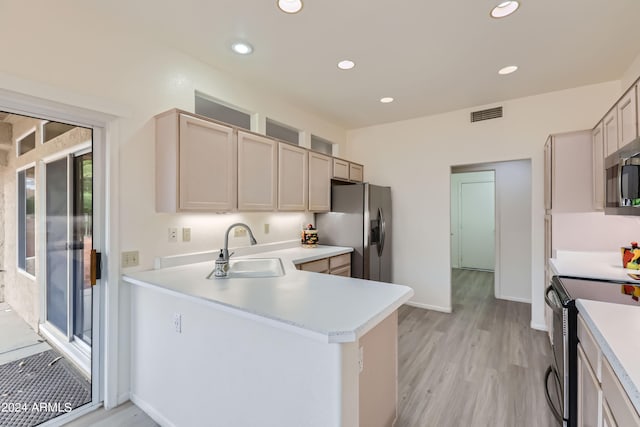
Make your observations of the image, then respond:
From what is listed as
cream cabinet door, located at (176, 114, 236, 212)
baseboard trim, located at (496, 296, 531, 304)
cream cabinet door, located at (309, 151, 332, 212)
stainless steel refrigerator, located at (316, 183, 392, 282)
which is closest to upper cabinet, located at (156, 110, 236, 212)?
cream cabinet door, located at (176, 114, 236, 212)

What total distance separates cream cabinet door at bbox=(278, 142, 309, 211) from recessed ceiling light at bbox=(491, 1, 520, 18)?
2072 millimetres

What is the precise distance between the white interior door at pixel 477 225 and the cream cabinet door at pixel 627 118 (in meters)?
4.33

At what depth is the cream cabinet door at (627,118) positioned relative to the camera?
1812mm

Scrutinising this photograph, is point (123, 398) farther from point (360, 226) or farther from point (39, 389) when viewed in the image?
point (360, 226)

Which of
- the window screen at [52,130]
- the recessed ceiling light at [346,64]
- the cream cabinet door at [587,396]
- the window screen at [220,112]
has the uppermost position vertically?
the recessed ceiling light at [346,64]

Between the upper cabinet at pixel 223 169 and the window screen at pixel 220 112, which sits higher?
the window screen at pixel 220 112

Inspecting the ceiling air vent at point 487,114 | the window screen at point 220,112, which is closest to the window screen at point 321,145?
the window screen at point 220,112

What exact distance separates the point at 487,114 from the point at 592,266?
2.19 meters

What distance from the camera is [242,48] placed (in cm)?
241

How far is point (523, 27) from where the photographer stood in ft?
6.99

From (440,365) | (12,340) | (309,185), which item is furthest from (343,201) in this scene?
(12,340)

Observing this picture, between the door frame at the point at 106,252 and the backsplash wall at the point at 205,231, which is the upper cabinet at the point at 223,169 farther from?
the door frame at the point at 106,252

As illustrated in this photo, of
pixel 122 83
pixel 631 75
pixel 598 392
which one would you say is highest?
pixel 631 75

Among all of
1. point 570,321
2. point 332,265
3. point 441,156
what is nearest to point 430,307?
point 332,265
